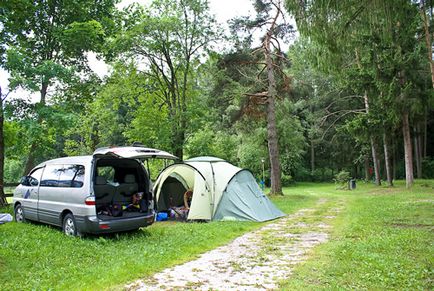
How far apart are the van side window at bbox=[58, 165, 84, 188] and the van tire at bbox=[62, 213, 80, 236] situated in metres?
0.66

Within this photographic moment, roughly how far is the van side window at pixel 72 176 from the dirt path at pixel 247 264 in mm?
3080

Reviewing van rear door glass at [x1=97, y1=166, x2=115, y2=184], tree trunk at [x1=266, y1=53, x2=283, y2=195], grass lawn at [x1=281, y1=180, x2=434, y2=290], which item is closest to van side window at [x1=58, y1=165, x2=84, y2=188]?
van rear door glass at [x1=97, y1=166, x2=115, y2=184]

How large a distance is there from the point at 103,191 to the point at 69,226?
984mm

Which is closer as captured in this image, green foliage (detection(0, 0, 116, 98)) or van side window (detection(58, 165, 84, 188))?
van side window (detection(58, 165, 84, 188))

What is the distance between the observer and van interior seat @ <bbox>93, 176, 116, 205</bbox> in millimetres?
7523

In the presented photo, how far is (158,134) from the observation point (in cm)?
1695

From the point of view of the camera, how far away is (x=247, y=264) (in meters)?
5.48

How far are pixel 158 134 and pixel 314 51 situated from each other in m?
9.15

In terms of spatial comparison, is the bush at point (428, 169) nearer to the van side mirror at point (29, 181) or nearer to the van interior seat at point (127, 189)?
the van interior seat at point (127, 189)

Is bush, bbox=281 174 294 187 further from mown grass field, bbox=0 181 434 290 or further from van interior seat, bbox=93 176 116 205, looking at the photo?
van interior seat, bbox=93 176 116 205

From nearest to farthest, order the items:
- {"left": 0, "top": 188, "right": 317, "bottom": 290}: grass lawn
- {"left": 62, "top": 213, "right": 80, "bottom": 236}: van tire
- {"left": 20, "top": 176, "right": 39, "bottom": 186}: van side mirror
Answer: {"left": 0, "top": 188, "right": 317, "bottom": 290}: grass lawn < {"left": 62, "top": 213, "right": 80, "bottom": 236}: van tire < {"left": 20, "top": 176, "right": 39, "bottom": 186}: van side mirror

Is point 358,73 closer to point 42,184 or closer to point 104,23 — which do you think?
point 104,23

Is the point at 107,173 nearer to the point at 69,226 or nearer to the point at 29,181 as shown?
the point at 69,226

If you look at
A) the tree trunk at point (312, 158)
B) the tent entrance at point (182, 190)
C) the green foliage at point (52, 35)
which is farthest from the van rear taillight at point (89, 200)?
the tree trunk at point (312, 158)
